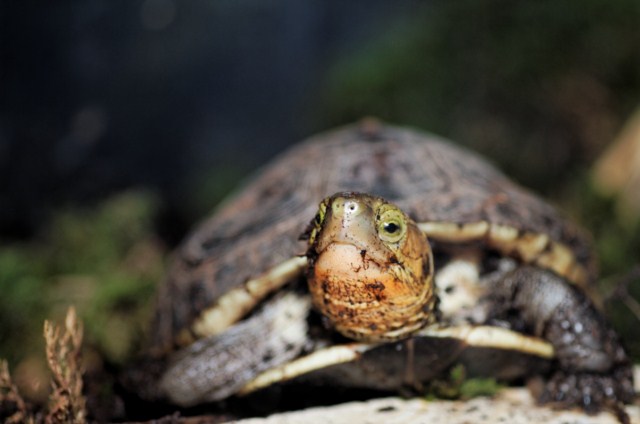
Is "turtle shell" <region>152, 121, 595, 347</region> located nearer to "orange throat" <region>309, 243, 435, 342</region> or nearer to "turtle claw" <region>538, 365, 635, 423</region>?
"orange throat" <region>309, 243, 435, 342</region>

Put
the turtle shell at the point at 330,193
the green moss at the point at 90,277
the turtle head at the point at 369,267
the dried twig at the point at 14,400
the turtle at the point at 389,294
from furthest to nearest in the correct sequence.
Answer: the green moss at the point at 90,277 < the turtle shell at the point at 330,193 < the dried twig at the point at 14,400 < the turtle at the point at 389,294 < the turtle head at the point at 369,267

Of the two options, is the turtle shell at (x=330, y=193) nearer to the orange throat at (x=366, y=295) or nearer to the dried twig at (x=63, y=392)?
the orange throat at (x=366, y=295)

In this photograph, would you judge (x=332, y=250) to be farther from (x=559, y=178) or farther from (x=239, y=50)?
(x=239, y=50)

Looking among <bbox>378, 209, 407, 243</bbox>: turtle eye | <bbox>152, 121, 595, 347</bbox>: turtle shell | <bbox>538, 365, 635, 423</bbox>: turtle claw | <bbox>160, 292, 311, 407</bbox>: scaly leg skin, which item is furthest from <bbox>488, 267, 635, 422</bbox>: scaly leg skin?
<bbox>160, 292, 311, 407</bbox>: scaly leg skin

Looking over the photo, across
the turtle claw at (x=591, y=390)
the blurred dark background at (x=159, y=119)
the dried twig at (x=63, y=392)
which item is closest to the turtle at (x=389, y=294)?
the turtle claw at (x=591, y=390)

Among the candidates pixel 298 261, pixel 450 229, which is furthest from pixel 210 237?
pixel 450 229

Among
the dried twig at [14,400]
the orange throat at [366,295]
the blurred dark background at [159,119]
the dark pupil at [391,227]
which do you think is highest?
the blurred dark background at [159,119]
